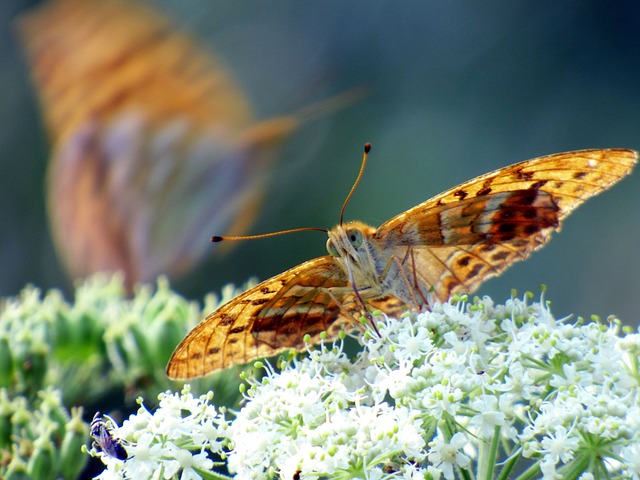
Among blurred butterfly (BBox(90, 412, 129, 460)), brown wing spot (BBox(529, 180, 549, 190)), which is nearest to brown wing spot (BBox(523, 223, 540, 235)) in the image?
brown wing spot (BBox(529, 180, 549, 190))

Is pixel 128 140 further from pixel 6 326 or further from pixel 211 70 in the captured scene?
pixel 6 326

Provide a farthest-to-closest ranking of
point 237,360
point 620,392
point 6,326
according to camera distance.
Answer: point 6,326 → point 237,360 → point 620,392

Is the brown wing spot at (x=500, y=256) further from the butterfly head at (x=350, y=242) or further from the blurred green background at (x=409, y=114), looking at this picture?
the blurred green background at (x=409, y=114)

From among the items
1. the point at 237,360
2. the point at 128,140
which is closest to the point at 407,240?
the point at 237,360

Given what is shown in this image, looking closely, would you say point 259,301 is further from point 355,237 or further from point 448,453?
point 448,453

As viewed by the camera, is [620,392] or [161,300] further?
[161,300]

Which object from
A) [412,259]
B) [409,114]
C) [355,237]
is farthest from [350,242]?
[409,114]

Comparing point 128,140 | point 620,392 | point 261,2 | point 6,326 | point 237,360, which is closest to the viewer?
point 620,392

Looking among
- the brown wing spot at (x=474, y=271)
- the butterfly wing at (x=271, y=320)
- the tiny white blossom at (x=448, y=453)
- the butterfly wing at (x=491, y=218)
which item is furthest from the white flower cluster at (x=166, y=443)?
the brown wing spot at (x=474, y=271)
